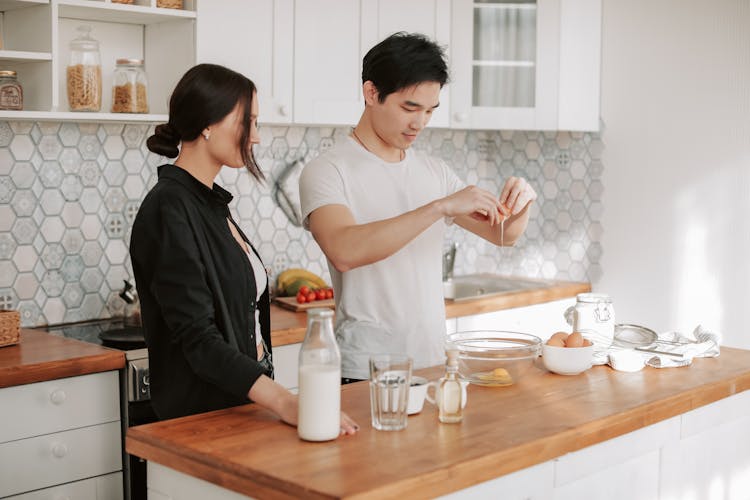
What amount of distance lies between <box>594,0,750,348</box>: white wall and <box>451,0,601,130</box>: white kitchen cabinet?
0.22 m

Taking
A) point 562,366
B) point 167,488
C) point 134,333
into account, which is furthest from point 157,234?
point 134,333

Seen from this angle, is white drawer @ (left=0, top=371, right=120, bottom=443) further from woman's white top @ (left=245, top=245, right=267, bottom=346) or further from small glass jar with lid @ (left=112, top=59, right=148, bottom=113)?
small glass jar with lid @ (left=112, top=59, right=148, bottom=113)

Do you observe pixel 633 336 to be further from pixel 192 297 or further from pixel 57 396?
pixel 57 396

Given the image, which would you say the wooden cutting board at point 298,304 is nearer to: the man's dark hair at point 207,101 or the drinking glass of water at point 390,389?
the man's dark hair at point 207,101

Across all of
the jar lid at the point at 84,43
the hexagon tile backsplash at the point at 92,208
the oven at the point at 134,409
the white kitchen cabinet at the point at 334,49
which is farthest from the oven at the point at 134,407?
the white kitchen cabinet at the point at 334,49

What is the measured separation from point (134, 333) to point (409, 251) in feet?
3.72

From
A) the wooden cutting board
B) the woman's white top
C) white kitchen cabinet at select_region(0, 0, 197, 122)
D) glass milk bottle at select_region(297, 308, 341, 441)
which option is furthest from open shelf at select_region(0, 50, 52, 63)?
glass milk bottle at select_region(297, 308, 341, 441)

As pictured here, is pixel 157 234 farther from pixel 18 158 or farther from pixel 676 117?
pixel 676 117

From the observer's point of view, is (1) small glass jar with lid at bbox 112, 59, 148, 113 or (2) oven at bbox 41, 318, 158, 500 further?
(1) small glass jar with lid at bbox 112, 59, 148, 113

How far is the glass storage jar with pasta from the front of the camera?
10.2ft

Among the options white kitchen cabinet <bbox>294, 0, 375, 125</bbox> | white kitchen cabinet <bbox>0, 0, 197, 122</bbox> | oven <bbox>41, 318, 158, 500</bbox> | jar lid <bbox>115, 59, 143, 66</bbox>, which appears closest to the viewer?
oven <bbox>41, 318, 158, 500</bbox>

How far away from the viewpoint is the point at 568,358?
7.50ft

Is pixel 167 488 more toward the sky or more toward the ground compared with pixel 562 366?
more toward the ground

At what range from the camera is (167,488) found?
1.83 meters
